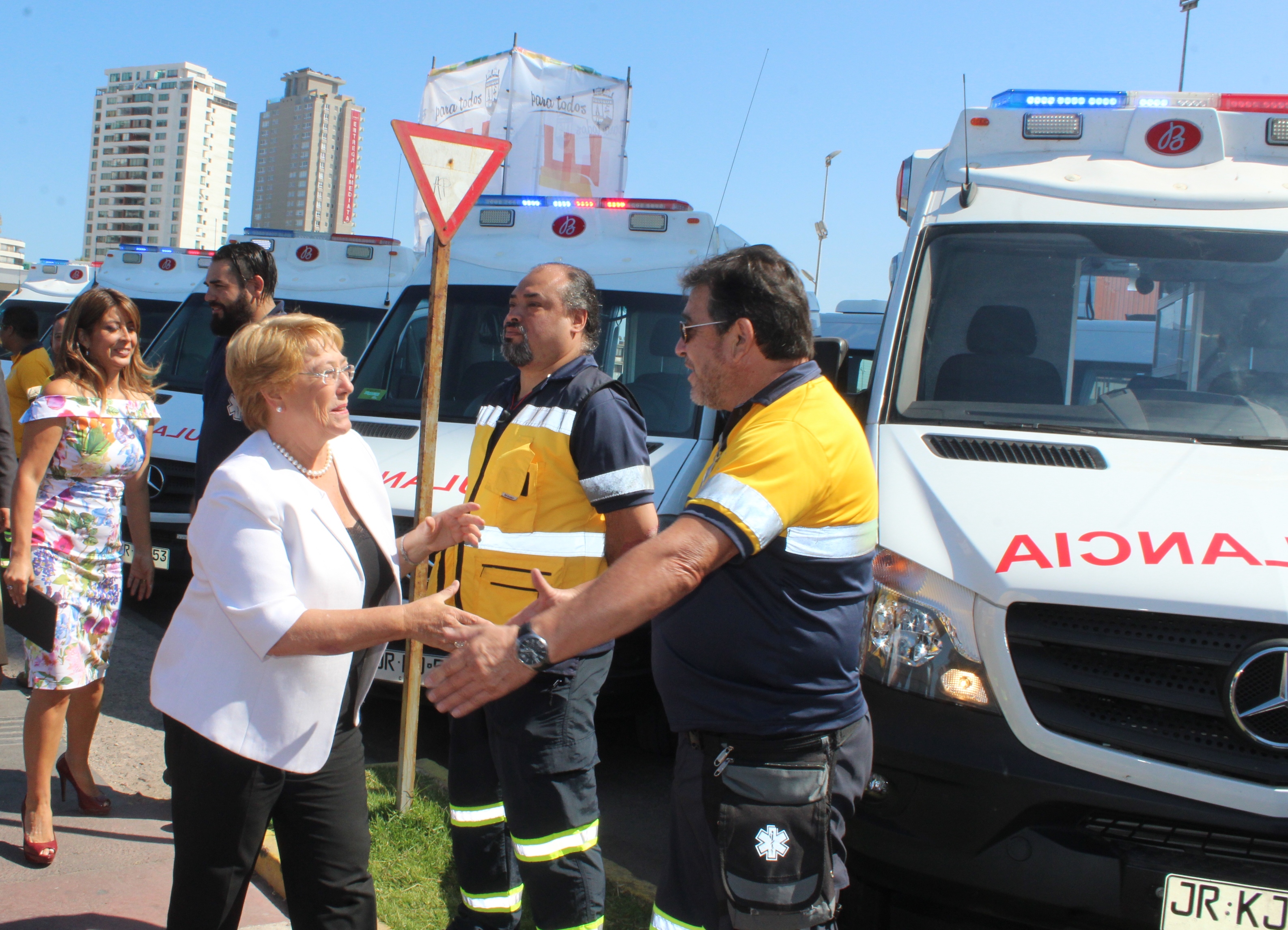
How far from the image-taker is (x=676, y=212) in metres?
6.11

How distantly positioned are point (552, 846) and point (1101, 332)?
267 cm

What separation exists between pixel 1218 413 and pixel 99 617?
12.9 ft

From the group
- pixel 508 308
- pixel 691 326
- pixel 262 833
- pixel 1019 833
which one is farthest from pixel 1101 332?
pixel 262 833

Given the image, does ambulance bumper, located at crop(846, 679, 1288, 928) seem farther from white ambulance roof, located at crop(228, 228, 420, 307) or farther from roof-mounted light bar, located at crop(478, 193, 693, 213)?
white ambulance roof, located at crop(228, 228, 420, 307)

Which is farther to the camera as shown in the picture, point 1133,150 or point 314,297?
point 314,297

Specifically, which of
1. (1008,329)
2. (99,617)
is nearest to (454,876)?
(99,617)

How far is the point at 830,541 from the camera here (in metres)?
2.18

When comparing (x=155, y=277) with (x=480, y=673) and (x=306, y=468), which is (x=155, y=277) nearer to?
(x=306, y=468)

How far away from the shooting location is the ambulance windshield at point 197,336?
8477 mm

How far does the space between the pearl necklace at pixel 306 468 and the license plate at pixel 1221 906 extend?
2.24 m

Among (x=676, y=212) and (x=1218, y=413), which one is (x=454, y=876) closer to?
(x=1218, y=413)

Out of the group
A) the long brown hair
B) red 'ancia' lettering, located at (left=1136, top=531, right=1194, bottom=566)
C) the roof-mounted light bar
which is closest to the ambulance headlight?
red 'ancia' lettering, located at (left=1136, top=531, right=1194, bottom=566)

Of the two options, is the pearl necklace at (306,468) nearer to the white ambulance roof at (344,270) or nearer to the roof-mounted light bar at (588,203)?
the roof-mounted light bar at (588,203)

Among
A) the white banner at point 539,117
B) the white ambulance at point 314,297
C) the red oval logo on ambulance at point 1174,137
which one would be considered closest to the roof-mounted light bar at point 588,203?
the white ambulance at point 314,297
